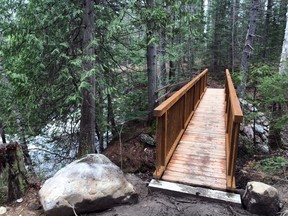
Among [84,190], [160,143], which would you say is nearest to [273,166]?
[160,143]

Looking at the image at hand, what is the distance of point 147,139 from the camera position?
299 inches

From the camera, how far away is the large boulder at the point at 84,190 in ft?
9.68

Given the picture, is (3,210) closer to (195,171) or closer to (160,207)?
(160,207)

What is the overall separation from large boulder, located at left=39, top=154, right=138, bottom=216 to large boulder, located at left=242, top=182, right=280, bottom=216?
5.01ft

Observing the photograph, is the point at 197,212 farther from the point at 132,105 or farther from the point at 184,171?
the point at 132,105

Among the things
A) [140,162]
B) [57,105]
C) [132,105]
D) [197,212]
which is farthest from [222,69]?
[197,212]

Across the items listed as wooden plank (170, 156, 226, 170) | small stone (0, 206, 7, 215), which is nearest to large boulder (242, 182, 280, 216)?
wooden plank (170, 156, 226, 170)

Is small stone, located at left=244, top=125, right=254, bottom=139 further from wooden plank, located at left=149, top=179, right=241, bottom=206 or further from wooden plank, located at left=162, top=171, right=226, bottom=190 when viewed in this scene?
wooden plank, located at left=149, top=179, right=241, bottom=206

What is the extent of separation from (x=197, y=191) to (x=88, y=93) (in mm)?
3295

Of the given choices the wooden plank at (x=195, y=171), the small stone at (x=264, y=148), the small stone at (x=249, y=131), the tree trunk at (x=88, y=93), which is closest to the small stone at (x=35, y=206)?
the wooden plank at (x=195, y=171)

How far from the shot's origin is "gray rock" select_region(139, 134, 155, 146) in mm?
7482

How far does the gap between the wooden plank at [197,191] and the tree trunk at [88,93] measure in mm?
2434

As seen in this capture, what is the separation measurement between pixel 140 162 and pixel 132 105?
2.68 m

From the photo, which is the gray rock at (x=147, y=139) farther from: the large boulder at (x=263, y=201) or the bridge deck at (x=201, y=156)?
the large boulder at (x=263, y=201)
